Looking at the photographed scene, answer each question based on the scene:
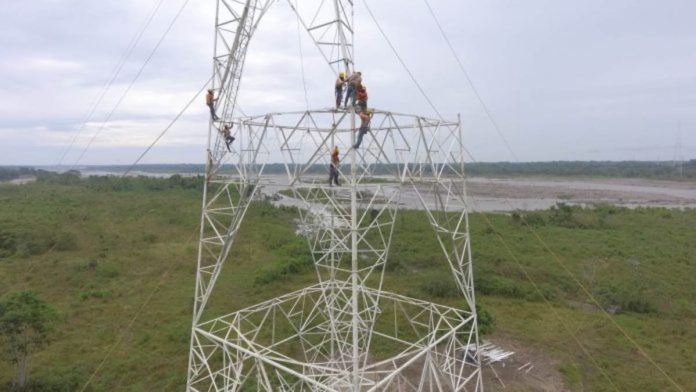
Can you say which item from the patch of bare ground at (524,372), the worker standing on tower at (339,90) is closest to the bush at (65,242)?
the patch of bare ground at (524,372)

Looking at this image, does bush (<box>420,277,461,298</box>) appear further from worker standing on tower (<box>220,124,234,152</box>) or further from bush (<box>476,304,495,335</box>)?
worker standing on tower (<box>220,124,234,152</box>)

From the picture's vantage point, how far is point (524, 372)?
589 inches

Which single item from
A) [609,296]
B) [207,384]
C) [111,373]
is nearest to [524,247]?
[609,296]

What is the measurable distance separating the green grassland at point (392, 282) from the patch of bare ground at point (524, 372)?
0.39 metres

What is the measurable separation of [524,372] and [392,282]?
34.1ft

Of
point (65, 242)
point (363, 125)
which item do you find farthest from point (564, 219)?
point (65, 242)

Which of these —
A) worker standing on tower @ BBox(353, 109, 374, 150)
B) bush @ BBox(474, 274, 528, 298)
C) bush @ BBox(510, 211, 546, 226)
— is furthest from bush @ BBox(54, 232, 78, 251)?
bush @ BBox(510, 211, 546, 226)

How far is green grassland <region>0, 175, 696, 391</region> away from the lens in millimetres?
15758

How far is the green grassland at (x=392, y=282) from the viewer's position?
15758mm

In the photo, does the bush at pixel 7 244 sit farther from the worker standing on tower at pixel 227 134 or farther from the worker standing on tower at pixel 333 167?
the worker standing on tower at pixel 333 167

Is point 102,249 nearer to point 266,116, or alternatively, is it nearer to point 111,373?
point 111,373

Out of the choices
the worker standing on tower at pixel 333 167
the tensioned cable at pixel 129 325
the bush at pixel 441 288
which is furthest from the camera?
the bush at pixel 441 288

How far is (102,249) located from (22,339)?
18.9 metres

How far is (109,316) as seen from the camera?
20.1m
